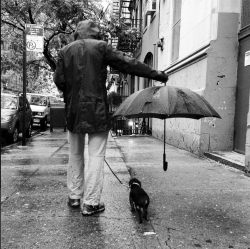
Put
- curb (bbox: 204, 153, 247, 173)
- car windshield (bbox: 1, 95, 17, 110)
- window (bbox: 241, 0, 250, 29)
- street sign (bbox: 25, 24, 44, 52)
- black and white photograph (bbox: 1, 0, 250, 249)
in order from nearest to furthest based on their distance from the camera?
car windshield (bbox: 1, 95, 17, 110) → black and white photograph (bbox: 1, 0, 250, 249) → curb (bbox: 204, 153, 247, 173) → window (bbox: 241, 0, 250, 29) → street sign (bbox: 25, 24, 44, 52)

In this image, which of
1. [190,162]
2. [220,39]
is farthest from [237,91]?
[190,162]

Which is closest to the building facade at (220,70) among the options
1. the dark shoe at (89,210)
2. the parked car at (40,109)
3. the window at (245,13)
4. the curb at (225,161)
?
the window at (245,13)

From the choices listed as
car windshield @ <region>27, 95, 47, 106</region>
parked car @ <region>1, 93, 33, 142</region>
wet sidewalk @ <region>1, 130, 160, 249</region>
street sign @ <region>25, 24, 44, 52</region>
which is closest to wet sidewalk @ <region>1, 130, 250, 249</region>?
wet sidewalk @ <region>1, 130, 160, 249</region>

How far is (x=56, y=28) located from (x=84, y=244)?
15.5 m

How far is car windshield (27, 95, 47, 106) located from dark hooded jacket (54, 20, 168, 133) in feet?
51.1

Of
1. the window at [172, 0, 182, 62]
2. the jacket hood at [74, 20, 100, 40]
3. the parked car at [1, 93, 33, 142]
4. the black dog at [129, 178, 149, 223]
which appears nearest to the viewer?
the parked car at [1, 93, 33, 142]

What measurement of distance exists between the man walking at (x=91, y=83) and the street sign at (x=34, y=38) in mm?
5448

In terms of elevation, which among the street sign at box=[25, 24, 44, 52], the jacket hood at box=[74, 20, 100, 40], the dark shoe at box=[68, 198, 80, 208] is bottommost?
the dark shoe at box=[68, 198, 80, 208]

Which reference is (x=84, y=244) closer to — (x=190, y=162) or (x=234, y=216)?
(x=234, y=216)

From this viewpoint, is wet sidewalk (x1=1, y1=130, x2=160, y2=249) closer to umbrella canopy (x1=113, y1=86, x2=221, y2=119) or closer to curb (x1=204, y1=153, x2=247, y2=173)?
umbrella canopy (x1=113, y1=86, x2=221, y2=119)

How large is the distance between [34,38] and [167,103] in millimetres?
6290

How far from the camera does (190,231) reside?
285cm

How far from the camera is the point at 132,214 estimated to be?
10.8 ft

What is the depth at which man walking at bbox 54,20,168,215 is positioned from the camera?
2996 millimetres
